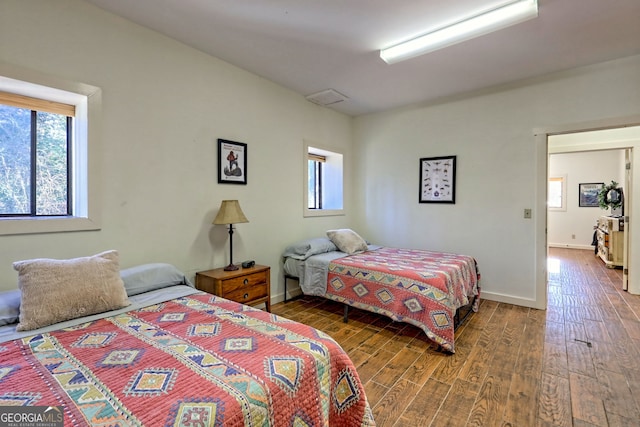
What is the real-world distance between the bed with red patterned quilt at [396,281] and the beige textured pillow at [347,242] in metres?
0.06

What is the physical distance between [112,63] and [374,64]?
2294mm

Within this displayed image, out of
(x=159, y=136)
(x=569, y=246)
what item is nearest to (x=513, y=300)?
(x=159, y=136)

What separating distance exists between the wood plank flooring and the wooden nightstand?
24.2 inches

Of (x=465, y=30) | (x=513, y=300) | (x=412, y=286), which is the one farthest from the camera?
(x=513, y=300)

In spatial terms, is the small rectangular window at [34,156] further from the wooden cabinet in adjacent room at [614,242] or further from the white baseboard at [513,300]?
the wooden cabinet in adjacent room at [614,242]

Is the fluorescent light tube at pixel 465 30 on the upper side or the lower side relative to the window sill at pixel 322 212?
upper

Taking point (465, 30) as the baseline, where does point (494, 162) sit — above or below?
below

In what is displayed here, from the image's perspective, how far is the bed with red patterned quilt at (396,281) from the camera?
2471 mm

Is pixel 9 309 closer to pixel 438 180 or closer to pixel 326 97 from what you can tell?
pixel 326 97

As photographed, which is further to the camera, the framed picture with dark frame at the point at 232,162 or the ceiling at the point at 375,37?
the framed picture with dark frame at the point at 232,162

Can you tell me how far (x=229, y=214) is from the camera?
2.74 metres

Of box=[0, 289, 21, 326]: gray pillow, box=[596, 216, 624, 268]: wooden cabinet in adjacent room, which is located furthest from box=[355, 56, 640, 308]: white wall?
box=[0, 289, 21, 326]: gray pillow

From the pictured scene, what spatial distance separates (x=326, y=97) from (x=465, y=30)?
184 centimetres

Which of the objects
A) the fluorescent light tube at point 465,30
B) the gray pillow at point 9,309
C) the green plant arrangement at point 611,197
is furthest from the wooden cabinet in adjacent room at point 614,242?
the gray pillow at point 9,309
